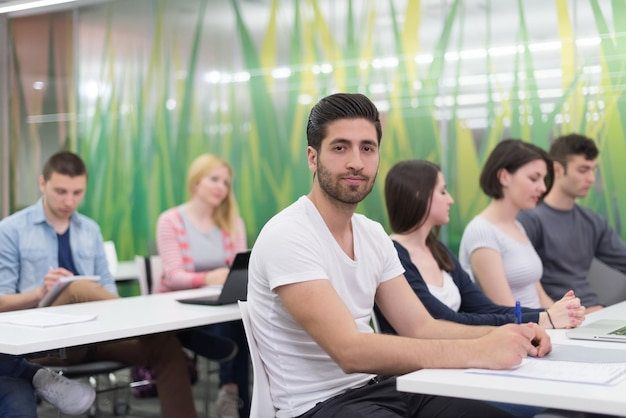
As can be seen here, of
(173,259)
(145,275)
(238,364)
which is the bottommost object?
(238,364)

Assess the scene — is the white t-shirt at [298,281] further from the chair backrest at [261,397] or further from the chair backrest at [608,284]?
the chair backrest at [608,284]

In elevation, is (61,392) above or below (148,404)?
above

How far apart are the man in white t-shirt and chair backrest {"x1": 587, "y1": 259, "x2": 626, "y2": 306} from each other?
94.6 inches

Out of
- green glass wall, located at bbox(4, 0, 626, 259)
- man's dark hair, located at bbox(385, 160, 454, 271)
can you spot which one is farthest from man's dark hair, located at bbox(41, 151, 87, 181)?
green glass wall, located at bbox(4, 0, 626, 259)

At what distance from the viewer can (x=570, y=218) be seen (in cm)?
438

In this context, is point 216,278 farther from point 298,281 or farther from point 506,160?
point 298,281

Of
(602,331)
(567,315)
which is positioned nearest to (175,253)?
(567,315)

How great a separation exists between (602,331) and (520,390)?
104 centimetres

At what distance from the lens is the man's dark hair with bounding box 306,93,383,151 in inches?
92.9

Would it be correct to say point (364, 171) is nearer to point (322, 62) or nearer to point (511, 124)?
point (511, 124)

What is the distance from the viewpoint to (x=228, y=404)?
4582 millimetres

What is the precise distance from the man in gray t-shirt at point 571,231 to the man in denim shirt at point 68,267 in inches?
73.6

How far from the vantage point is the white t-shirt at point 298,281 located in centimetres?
223

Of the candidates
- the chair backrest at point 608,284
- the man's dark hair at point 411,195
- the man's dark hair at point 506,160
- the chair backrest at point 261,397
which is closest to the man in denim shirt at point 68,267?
the man's dark hair at point 411,195
